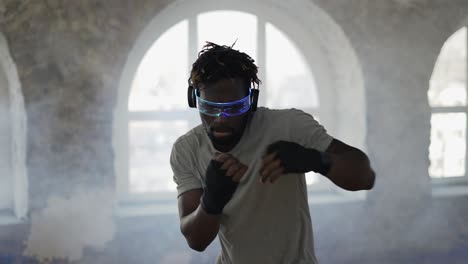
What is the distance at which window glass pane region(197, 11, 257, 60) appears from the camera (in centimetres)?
381

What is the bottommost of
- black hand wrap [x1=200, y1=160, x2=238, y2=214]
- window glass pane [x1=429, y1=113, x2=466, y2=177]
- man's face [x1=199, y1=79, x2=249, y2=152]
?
window glass pane [x1=429, y1=113, x2=466, y2=177]

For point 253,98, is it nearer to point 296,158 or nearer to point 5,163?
point 296,158

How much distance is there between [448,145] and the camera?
15.4 feet

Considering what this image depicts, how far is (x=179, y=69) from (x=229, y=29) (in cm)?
46

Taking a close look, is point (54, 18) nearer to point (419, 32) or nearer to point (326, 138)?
point (326, 138)

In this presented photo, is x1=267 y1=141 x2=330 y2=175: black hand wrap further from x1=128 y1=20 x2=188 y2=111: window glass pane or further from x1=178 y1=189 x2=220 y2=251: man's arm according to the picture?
x1=128 y1=20 x2=188 y2=111: window glass pane

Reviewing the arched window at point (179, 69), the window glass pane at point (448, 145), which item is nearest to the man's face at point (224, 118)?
the arched window at point (179, 69)

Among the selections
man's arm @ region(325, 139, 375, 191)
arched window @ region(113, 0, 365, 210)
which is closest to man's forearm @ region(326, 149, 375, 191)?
man's arm @ region(325, 139, 375, 191)

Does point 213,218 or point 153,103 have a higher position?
point 153,103

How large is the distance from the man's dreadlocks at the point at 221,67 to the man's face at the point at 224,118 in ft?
0.07

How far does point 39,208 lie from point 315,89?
6.86 feet

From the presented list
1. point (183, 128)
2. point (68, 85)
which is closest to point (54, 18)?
point (68, 85)

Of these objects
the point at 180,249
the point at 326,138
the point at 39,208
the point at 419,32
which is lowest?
the point at 180,249

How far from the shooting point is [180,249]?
352 cm
